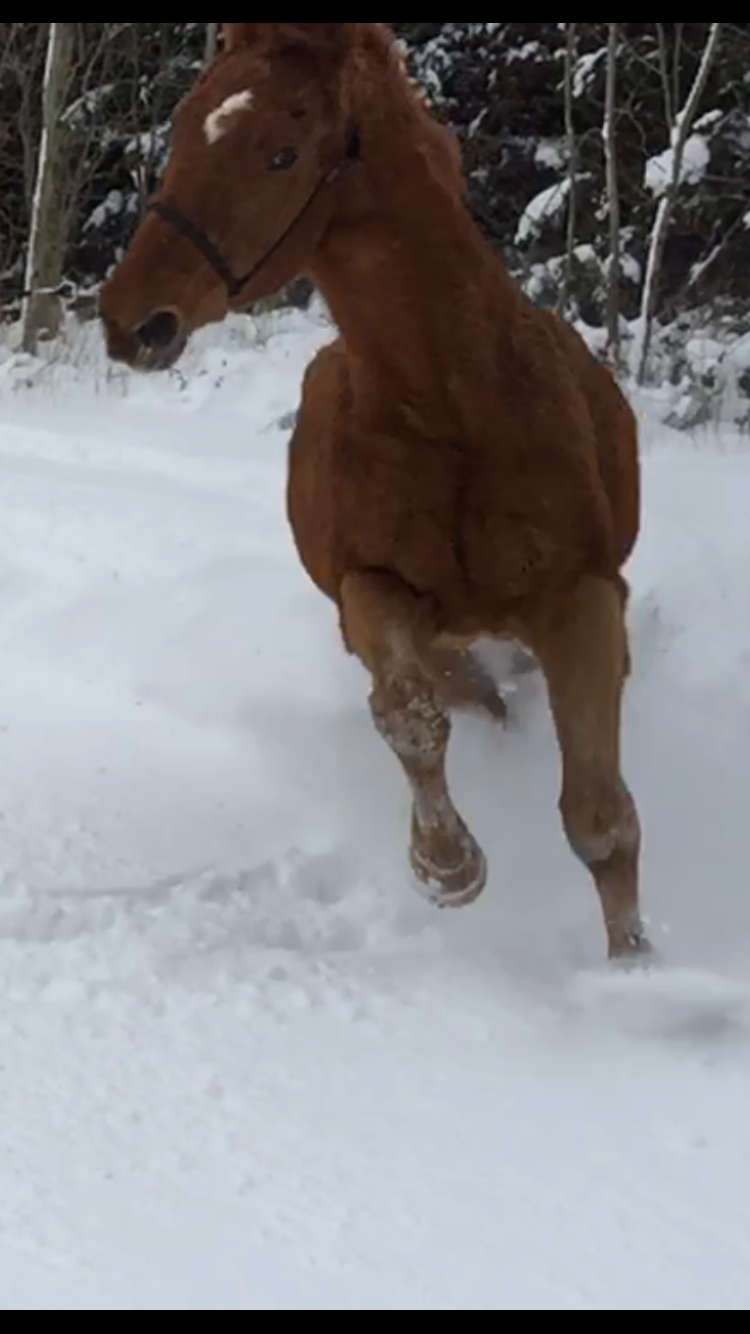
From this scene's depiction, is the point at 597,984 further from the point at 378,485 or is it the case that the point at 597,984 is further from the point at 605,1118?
the point at 378,485

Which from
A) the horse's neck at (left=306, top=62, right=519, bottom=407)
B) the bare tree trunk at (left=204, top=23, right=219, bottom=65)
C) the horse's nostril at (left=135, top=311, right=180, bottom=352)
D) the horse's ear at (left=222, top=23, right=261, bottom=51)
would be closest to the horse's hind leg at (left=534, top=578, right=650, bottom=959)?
the horse's neck at (left=306, top=62, right=519, bottom=407)

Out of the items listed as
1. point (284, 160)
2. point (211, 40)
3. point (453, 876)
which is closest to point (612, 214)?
point (211, 40)

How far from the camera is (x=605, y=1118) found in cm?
271

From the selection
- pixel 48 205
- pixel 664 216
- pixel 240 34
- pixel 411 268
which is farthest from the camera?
pixel 48 205

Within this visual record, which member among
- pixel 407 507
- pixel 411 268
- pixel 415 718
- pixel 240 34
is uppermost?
pixel 240 34

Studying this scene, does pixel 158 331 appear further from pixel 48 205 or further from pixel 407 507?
pixel 48 205

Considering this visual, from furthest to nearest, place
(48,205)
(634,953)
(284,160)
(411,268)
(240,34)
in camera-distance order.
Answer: (48,205) → (634,953) → (411,268) → (240,34) → (284,160)

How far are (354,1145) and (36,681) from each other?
2741 mm

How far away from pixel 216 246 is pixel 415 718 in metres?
1.17

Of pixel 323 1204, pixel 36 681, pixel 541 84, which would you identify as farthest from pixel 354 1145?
pixel 541 84

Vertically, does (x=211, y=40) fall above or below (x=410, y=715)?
below

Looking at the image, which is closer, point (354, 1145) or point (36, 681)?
point (354, 1145)

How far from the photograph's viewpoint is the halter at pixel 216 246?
9.33 feet

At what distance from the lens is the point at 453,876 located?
3.58m
